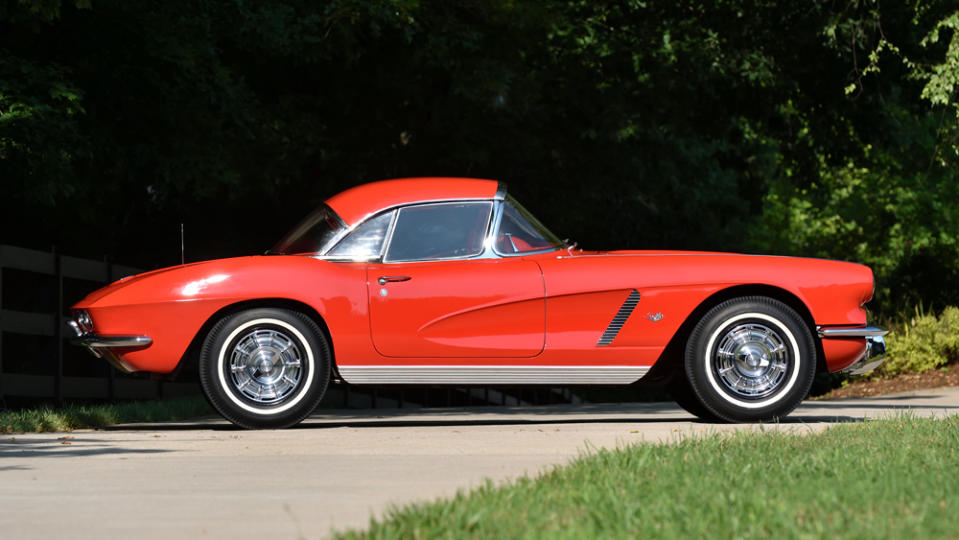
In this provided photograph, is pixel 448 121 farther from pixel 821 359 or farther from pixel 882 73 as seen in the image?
pixel 821 359

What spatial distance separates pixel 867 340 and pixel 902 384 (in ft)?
31.3

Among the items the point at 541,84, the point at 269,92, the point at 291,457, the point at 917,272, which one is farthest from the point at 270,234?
the point at 917,272

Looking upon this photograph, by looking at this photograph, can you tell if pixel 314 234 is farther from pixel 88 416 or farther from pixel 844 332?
pixel 844 332

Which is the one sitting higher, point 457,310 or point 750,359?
point 457,310

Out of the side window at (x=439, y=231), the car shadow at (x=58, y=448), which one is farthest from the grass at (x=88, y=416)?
the side window at (x=439, y=231)

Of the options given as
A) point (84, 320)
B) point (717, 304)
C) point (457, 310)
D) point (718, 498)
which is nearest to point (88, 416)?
point (84, 320)

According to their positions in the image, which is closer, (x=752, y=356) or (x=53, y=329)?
(x=752, y=356)

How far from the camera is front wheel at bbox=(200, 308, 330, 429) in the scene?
28.9ft

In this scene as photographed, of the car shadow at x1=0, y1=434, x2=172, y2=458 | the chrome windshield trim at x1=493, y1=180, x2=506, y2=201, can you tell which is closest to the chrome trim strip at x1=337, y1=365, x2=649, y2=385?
the chrome windshield trim at x1=493, y1=180, x2=506, y2=201

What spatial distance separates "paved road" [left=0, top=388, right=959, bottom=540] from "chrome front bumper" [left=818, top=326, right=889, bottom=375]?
52 centimetres

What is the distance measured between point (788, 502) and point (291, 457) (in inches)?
120

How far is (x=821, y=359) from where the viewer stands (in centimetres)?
923

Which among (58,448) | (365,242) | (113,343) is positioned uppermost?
(365,242)

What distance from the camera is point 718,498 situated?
5.03 m
